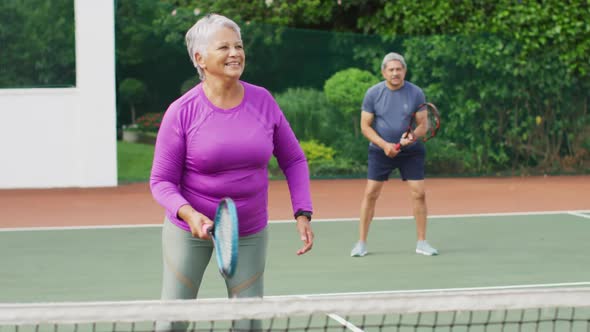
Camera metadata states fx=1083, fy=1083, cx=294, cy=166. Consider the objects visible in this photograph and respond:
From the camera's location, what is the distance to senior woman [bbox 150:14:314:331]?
162 inches

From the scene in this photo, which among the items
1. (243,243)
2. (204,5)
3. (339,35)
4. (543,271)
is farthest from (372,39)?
(243,243)

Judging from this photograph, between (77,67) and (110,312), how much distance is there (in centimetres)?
1137

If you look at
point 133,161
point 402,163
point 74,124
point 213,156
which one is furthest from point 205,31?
point 133,161

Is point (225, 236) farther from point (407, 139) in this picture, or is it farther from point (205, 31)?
point (407, 139)

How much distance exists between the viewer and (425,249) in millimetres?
8953

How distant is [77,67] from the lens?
14609 millimetres

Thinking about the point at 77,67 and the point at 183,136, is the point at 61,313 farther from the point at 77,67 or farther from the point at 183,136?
the point at 77,67

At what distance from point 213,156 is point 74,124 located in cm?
1079

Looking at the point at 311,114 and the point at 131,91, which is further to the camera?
the point at 311,114

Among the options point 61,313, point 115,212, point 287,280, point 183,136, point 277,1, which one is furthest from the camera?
point 277,1

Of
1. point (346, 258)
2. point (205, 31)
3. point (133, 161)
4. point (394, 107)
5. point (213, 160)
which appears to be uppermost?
point (205, 31)

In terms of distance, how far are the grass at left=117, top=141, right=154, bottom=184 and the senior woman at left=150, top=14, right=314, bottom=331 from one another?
35.0 feet

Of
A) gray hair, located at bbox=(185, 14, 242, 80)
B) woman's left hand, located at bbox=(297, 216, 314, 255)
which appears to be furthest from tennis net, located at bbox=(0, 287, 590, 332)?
gray hair, located at bbox=(185, 14, 242, 80)

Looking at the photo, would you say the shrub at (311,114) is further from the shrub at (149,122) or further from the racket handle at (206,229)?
the racket handle at (206,229)
